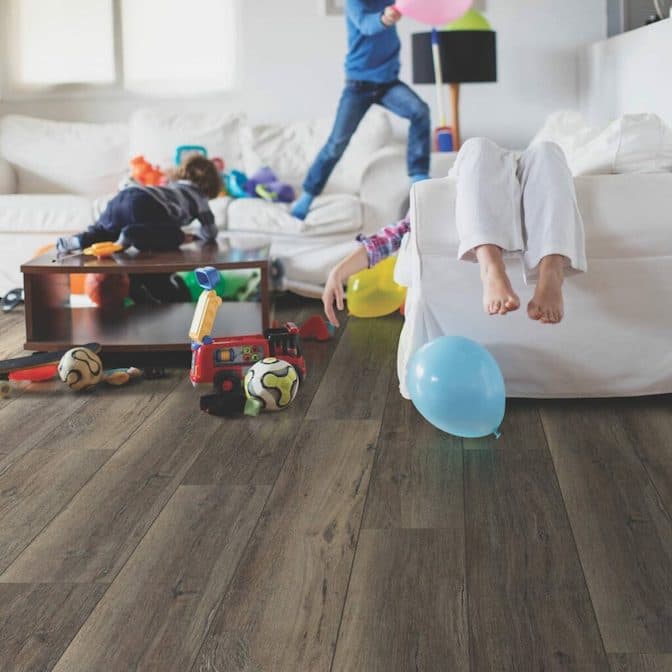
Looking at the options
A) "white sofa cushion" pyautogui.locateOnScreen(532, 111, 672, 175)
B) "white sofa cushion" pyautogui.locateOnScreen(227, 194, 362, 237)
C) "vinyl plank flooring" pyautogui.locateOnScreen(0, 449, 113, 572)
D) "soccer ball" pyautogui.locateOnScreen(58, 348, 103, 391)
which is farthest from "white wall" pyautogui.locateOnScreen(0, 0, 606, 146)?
"vinyl plank flooring" pyautogui.locateOnScreen(0, 449, 113, 572)

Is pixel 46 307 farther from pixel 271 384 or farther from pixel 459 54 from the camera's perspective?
pixel 459 54

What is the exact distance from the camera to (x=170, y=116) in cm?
552

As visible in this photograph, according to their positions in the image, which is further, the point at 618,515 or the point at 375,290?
the point at 375,290

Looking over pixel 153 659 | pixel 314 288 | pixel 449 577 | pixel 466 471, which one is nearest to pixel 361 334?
pixel 314 288

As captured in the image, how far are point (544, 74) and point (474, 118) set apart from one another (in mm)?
454

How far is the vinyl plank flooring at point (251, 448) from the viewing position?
238 centimetres

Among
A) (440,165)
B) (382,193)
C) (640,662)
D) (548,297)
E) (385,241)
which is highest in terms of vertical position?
(440,165)

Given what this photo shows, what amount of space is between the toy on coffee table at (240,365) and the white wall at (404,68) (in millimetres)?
3091

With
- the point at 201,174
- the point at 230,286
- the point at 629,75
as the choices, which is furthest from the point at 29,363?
the point at 629,75

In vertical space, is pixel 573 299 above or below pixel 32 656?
above

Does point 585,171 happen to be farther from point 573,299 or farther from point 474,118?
point 474,118

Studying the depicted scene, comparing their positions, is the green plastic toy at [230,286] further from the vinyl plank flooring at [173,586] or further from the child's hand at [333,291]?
the vinyl plank flooring at [173,586]

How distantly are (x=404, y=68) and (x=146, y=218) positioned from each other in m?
2.65

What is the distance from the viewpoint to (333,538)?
2020 mm
